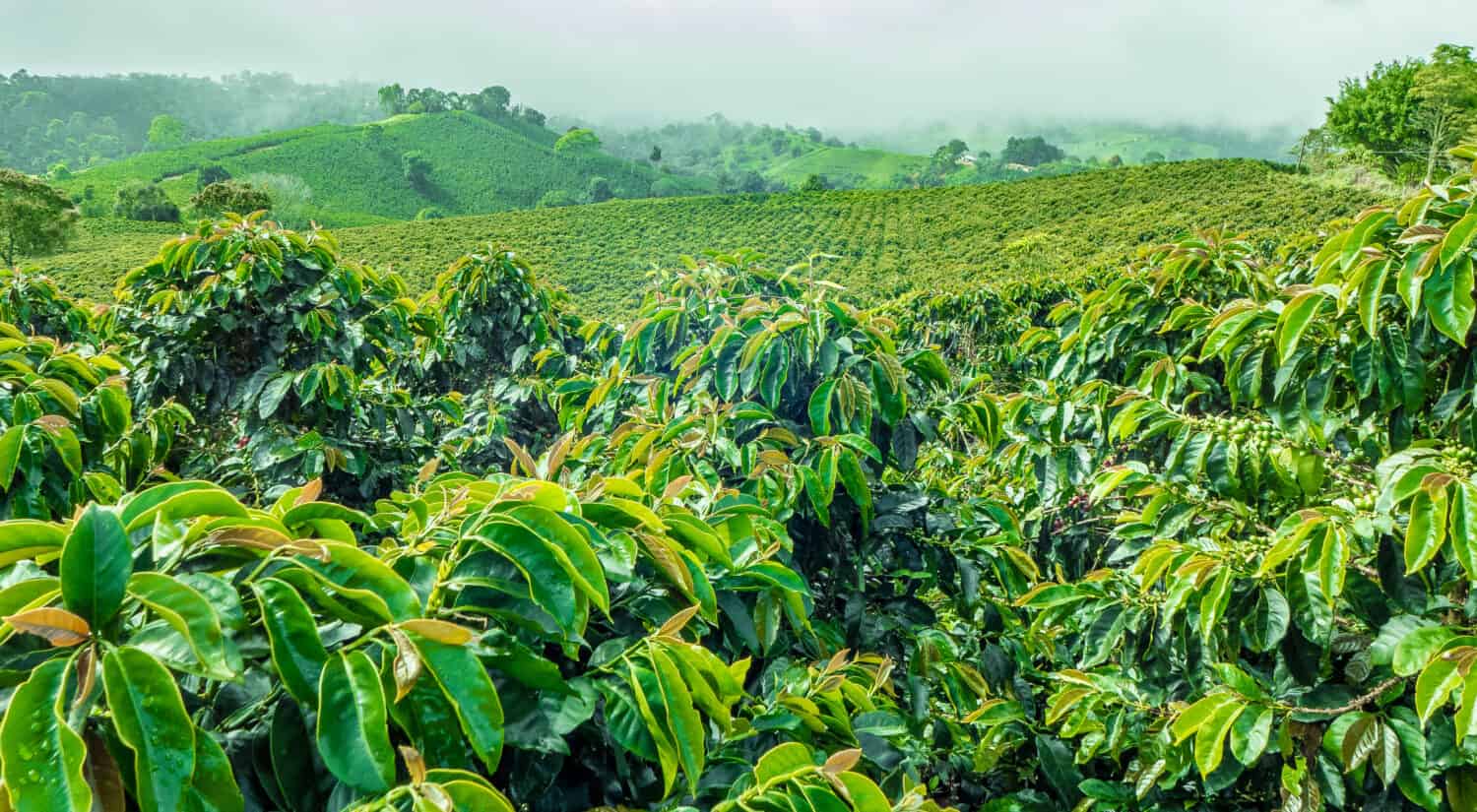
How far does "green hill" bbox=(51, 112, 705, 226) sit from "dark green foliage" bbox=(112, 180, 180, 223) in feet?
22.3

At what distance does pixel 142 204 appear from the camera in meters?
40.1

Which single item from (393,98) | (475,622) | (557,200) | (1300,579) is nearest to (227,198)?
(557,200)

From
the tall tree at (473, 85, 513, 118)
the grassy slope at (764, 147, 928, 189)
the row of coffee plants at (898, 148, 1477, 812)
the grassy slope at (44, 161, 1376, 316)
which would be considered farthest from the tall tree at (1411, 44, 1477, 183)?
the tall tree at (473, 85, 513, 118)

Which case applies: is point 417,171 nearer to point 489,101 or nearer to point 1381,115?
point 489,101

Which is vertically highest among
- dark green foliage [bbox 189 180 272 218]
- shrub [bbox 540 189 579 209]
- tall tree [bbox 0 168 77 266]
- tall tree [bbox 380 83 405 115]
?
tall tree [bbox 380 83 405 115]

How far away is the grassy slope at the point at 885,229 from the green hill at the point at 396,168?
17.3 metres

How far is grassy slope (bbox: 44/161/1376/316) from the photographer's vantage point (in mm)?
25203

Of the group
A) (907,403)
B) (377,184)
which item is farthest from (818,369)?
(377,184)

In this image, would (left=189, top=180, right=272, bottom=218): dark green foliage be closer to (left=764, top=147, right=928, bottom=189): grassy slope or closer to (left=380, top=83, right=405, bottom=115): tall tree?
(left=380, top=83, right=405, bottom=115): tall tree

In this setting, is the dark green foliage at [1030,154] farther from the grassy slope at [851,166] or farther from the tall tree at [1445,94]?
the tall tree at [1445,94]

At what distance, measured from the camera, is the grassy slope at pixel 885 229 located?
2520 centimetres

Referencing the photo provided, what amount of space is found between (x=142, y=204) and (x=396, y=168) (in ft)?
77.0

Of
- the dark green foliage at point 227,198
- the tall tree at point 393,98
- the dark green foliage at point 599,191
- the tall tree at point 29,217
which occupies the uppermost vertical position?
the tall tree at point 393,98

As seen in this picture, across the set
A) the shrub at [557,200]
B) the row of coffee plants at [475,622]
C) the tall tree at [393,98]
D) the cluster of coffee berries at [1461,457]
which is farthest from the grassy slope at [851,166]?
the cluster of coffee berries at [1461,457]
